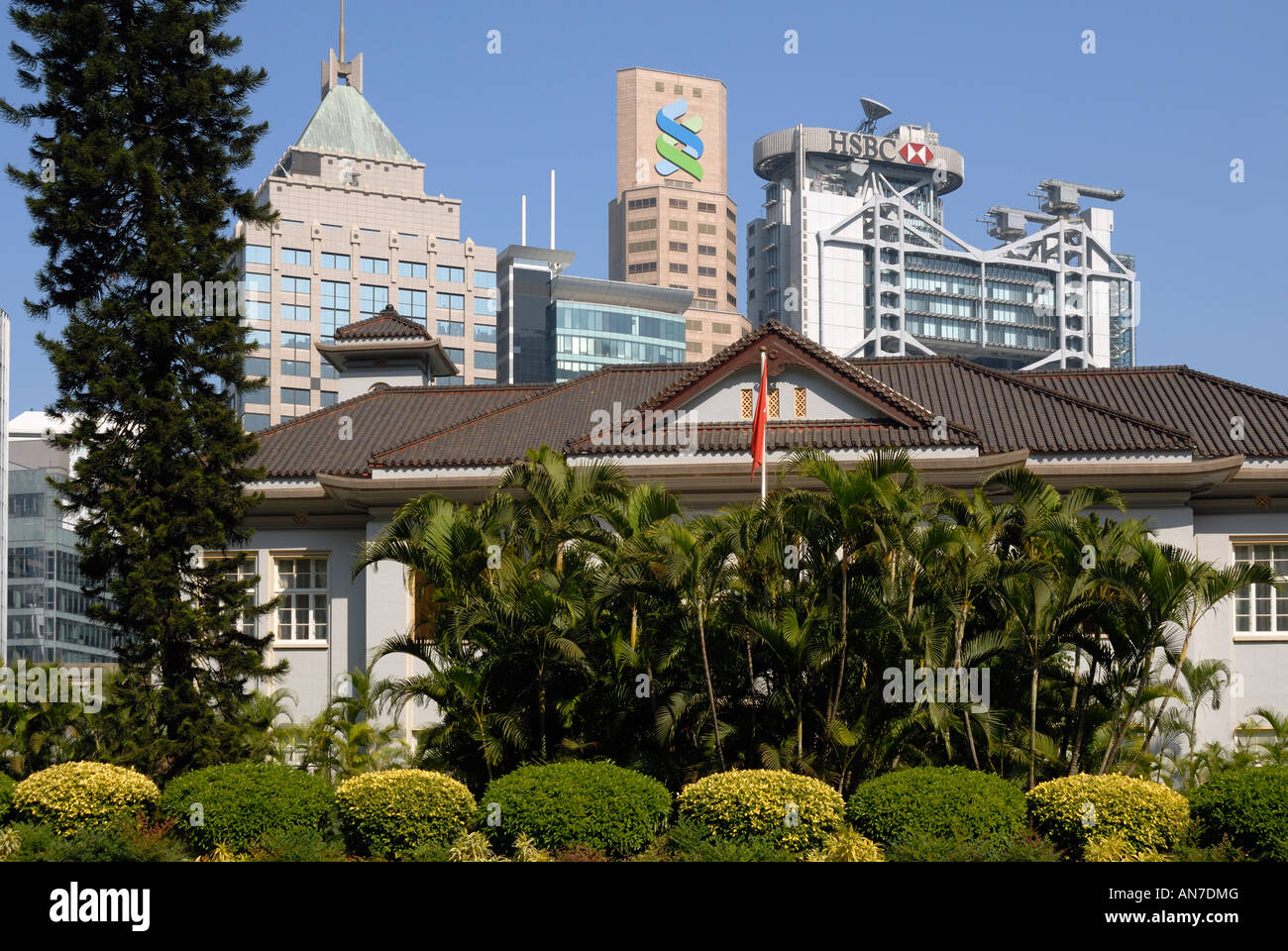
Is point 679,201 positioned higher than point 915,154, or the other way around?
point 915,154

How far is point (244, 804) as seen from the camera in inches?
765

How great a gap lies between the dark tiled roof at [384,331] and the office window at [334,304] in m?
85.1

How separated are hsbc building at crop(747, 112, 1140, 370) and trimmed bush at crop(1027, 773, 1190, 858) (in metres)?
137

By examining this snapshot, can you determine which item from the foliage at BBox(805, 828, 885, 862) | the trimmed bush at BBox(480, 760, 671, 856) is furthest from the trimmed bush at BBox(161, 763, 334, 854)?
the foliage at BBox(805, 828, 885, 862)

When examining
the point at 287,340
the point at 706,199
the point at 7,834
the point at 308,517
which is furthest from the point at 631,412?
the point at 706,199

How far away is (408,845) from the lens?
19109 mm

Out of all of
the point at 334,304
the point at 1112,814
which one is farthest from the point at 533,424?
the point at 334,304

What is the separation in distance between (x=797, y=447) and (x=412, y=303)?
104 metres

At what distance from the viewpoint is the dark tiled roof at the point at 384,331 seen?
38906 mm

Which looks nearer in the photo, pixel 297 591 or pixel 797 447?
pixel 797 447

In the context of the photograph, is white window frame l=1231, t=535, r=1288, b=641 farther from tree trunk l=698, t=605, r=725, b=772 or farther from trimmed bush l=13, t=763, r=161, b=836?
trimmed bush l=13, t=763, r=161, b=836

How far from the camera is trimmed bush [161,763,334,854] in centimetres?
1938

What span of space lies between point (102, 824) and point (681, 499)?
13.1 meters

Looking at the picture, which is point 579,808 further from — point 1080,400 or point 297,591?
point 1080,400
